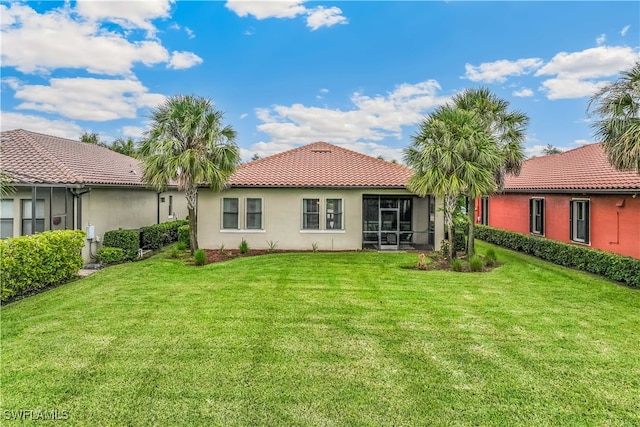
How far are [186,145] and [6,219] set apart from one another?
606cm

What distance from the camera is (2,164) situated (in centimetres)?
1207

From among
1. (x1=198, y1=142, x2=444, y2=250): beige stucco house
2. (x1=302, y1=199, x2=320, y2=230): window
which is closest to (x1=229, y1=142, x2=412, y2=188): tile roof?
(x1=198, y1=142, x2=444, y2=250): beige stucco house

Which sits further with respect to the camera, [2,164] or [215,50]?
[215,50]

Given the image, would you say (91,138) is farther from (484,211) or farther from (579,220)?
(579,220)

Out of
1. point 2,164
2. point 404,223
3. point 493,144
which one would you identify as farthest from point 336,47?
point 2,164

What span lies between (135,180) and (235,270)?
26.5 feet

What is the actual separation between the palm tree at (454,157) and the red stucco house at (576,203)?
13.4ft

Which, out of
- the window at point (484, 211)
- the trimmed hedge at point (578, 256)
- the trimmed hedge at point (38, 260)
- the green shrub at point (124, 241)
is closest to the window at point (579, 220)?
the trimmed hedge at point (578, 256)

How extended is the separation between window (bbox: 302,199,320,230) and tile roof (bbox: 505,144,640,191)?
10.0 m

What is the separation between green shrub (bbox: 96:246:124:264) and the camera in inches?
500

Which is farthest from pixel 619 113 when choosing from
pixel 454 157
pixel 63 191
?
pixel 63 191

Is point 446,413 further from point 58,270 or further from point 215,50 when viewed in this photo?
point 215,50

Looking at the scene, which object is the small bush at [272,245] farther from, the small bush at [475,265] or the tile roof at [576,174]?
the tile roof at [576,174]

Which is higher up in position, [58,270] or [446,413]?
[58,270]
